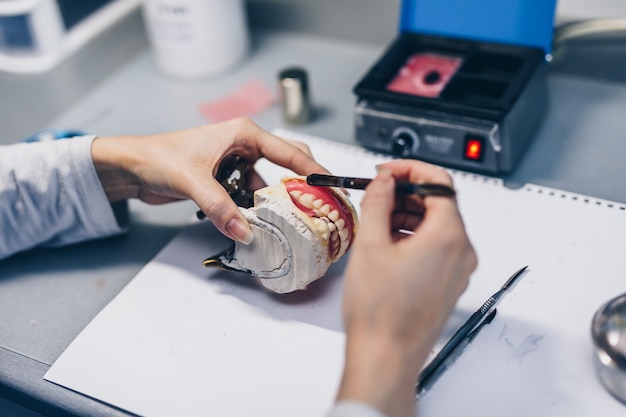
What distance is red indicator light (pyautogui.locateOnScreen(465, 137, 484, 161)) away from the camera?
0.97 m

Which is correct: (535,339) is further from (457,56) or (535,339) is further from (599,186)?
(457,56)

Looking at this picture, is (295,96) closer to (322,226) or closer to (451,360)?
(322,226)

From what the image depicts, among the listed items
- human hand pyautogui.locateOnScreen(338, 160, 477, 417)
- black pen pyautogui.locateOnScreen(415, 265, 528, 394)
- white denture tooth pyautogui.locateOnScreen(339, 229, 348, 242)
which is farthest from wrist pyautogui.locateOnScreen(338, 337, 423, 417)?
white denture tooth pyautogui.locateOnScreen(339, 229, 348, 242)

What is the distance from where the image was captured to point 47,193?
0.91 m

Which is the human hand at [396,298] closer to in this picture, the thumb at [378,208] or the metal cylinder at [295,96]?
the thumb at [378,208]

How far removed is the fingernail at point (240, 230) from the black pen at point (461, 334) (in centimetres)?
25

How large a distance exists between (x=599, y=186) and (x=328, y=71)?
56 cm

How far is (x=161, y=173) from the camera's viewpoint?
2.86 feet

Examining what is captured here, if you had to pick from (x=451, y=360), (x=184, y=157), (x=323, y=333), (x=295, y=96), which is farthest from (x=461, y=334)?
(x=295, y=96)

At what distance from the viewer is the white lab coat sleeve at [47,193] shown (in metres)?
0.90

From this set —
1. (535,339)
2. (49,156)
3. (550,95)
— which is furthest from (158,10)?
(535,339)

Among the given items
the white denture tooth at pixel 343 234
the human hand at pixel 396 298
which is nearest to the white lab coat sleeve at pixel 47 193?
the white denture tooth at pixel 343 234

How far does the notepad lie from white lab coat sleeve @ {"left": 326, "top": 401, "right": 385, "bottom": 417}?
0.13 m

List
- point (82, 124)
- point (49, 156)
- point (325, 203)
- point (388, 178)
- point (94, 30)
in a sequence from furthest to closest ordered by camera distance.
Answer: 1. point (94, 30)
2. point (82, 124)
3. point (49, 156)
4. point (325, 203)
5. point (388, 178)
